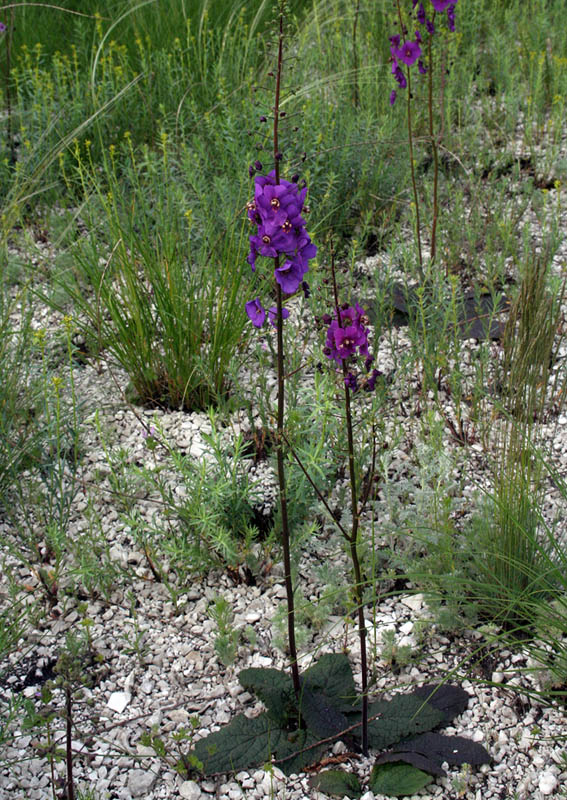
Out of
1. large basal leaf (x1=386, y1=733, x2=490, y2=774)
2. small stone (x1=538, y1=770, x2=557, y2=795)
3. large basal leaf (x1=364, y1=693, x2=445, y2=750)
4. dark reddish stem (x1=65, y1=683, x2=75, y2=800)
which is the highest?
dark reddish stem (x1=65, y1=683, x2=75, y2=800)

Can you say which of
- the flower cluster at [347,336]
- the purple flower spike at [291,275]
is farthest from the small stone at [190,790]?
the purple flower spike at [291,275]

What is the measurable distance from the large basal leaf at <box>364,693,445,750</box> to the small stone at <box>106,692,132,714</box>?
1.91ft

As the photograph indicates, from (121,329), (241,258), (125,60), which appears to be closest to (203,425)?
(121,329)

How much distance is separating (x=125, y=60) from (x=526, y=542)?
406cm

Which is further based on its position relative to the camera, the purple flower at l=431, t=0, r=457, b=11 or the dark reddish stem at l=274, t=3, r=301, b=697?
the purple flower at l=431, t=0, r=457, b=11

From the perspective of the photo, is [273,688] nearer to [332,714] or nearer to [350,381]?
[332,714]

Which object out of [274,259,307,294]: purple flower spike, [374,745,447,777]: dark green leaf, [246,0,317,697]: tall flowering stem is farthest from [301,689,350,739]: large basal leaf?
[274,259,307,294]: purple flower spike

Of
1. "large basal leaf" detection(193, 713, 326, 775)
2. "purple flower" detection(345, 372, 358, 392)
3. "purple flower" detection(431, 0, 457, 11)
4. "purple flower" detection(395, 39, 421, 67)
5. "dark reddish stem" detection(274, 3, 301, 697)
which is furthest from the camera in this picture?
"purple flower" detection(395, 39, 421, 67)

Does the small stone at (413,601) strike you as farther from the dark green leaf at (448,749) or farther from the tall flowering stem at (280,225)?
the tall flowering stem at (280,225)

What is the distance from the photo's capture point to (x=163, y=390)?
9.66 ft

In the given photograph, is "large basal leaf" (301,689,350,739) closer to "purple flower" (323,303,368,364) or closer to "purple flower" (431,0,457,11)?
"purple flower" (323,303,368,364)

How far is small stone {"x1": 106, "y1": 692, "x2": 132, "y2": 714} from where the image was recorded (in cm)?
194

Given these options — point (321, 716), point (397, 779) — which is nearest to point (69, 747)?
point (321, 716)

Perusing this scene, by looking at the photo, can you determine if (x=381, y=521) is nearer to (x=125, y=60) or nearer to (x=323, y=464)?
(x=323, y=464)
